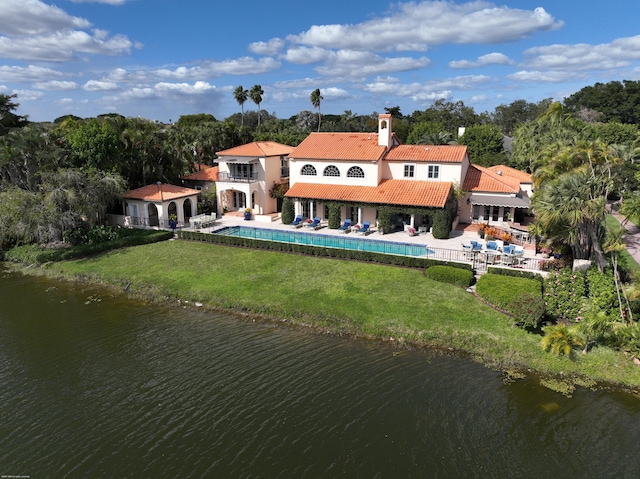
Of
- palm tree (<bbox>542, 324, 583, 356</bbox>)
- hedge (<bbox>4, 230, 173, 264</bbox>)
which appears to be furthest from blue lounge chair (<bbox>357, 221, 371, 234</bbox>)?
palm tree (<bbox>542, 324, 583, 356</bbox>)

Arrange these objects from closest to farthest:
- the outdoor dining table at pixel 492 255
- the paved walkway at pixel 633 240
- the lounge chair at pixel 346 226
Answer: the outdoor dining table at pixel 492 255 → the paved walkway at pixel 633 240 → the lounge chair at pixel 346 226

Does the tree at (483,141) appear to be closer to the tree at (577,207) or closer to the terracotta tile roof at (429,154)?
the terracotta tile roof at (429,154)

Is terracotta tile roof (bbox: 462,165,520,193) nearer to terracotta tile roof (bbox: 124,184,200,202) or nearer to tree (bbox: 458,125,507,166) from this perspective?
tree (bbox: 458,125,507,166)

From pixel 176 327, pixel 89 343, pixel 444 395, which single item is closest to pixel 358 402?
pixel 444 395

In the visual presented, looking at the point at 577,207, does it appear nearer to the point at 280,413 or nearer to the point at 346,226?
the point at 280,413

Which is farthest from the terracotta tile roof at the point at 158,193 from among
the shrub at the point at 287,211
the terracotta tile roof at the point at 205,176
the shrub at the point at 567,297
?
the shrub at the point at 567,297

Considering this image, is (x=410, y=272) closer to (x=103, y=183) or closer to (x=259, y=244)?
(x=259, y=244)

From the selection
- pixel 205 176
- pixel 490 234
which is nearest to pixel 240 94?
pixel 205 176
